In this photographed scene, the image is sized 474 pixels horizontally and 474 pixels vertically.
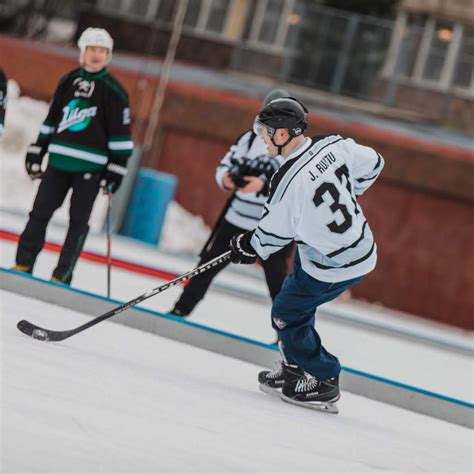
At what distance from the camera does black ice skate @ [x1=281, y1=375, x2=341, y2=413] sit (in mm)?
4723

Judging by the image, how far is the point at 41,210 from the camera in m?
5.99

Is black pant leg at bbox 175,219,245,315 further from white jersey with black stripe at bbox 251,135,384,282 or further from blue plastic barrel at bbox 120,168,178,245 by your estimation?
blue plastic barrel at bbox 120,168,178,245

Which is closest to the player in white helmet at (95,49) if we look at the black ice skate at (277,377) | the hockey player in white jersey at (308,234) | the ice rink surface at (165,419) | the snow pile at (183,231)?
the ice rink surface at (165,419)

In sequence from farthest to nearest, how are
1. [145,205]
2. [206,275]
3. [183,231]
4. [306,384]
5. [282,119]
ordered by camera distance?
[183,231] → [145,205] → [206,275] → [306,384] → [282,119]

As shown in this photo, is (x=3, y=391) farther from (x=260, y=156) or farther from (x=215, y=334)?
(x=260, y=156)

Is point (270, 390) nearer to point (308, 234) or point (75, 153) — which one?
point (308, 234)

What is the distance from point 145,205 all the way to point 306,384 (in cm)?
715

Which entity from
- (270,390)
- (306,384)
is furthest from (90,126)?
(306,384)

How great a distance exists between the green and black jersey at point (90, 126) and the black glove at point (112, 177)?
1.0 inches

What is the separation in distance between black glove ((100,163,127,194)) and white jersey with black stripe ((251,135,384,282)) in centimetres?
161

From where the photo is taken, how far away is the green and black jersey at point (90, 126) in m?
5.86

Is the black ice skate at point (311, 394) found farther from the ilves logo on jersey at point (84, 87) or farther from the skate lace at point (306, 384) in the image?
the ilves logo on jersey at point (84, 87)

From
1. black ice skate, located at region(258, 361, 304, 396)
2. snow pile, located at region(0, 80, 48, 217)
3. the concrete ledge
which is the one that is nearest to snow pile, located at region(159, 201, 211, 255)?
snow pile, located at region(0, 80, 48, 217)

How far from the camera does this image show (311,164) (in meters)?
4.34
